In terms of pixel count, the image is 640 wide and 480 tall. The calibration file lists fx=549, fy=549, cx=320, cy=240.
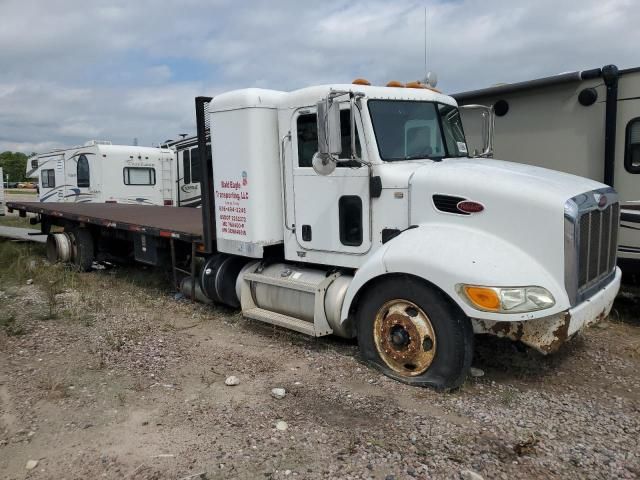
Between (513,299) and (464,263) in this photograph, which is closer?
(513,299)

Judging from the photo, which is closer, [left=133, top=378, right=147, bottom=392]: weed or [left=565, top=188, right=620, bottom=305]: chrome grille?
[left=565, top=188, right=620, bottom=305]: chrome grille

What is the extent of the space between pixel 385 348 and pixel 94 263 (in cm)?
777

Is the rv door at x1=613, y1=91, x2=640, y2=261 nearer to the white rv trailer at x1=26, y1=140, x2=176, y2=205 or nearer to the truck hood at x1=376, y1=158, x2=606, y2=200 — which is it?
the truck hood at x1=376, y1=158, x2=606, y2=200

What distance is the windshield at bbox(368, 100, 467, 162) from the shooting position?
5094 mm

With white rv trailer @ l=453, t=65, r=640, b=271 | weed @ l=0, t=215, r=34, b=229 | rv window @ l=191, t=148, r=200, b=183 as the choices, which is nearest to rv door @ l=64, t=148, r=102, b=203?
rv window @ l=191, t=148, r=200, b=183

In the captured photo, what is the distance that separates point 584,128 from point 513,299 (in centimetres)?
369

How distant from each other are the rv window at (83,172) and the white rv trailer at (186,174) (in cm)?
251

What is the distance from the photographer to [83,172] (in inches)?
637

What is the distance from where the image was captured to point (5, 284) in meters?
8.70

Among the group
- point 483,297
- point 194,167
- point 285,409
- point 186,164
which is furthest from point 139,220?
point 186,164

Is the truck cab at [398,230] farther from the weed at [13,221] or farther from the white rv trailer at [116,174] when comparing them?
the weed at [13,221]

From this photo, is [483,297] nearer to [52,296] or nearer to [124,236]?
[52,296]

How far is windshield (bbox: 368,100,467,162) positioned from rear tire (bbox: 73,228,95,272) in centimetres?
692

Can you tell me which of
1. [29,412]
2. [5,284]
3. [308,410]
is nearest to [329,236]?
[308,410]
